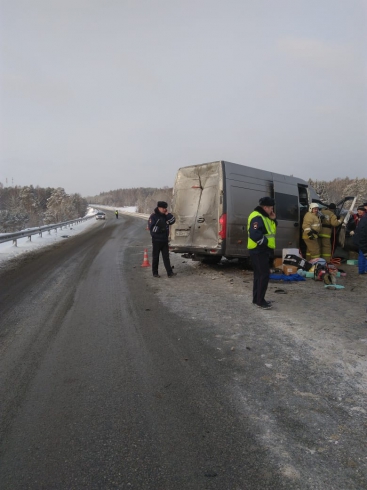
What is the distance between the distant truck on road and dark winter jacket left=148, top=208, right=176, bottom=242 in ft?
2.29

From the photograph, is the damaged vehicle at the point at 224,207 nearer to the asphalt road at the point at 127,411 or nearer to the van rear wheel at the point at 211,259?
the van rear wheel at the point at 211,259

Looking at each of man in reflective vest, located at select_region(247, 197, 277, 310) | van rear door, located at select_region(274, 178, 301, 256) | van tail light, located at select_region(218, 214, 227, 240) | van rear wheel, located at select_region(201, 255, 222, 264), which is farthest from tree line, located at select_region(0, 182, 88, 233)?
man in reflective vest, located at select_region(247, 197, 277, 310)

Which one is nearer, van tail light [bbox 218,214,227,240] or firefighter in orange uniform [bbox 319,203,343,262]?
van tail light [bbox 218,214,227,240]

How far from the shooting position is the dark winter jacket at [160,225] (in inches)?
318

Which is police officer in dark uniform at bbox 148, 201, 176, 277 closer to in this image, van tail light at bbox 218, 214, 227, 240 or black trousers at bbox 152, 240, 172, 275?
black trousers at bbox 152, 240, 172, 275

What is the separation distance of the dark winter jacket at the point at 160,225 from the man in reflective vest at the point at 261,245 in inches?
119

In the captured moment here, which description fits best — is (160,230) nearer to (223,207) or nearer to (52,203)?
(223,207)

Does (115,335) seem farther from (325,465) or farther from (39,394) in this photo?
(325,465)

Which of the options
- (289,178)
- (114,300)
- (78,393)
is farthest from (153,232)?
(78,393)

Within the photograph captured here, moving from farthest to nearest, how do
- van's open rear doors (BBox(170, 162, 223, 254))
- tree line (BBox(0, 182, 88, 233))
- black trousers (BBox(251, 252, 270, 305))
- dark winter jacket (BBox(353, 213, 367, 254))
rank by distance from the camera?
tree line (BBox(0, 182, 88, 233)), van's open rear doors (BBox(170, 162, 223, 254)), dark winter jacket (BBox(353, 213, 367, 254)), black trousers (BBox(251, 252, 270, 305))

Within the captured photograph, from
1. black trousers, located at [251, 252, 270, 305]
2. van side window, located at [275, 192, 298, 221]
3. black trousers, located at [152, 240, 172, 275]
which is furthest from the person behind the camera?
van side window, located at [275, 192, 298, 221]

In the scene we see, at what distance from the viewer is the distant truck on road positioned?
7.78 m

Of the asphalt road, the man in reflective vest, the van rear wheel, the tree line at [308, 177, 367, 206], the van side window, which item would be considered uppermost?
the tree line at [308, 177, 367, 206]

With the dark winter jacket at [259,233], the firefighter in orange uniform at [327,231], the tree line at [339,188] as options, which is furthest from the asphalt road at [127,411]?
the tree line at [339,188]
